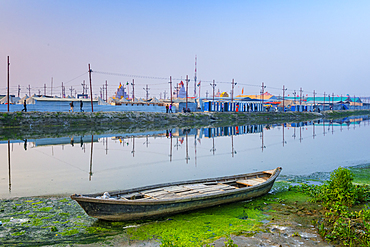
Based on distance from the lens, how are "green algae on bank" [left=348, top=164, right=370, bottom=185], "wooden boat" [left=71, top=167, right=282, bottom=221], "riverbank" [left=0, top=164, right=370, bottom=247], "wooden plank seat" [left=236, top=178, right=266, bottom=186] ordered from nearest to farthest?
"riverbank" [left=0, top=164, right=370, bottom=247] → "wooden boat" [left=71, top=167, right=282, bottom=221] → "wooden plank seat" [left=236, top=178, right=266, bottom=186] → "green algae on bank" [left=348, top=164, right=370, bottom=185]

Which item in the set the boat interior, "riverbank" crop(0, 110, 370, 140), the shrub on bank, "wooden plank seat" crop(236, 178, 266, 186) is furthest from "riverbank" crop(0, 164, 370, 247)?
"riverbank" crop(0, 110, 370, 140)

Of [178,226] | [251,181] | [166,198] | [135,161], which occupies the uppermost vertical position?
[166,198]

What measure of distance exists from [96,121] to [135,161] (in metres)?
26.9

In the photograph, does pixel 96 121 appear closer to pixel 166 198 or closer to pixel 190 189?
pixel 190 189

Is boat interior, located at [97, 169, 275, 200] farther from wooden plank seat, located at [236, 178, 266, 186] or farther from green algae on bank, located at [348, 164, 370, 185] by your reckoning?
green algae on bank, located at [348, 164, 370, 185]

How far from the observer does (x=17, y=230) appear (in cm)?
830

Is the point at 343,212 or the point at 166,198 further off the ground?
the point at 166,198

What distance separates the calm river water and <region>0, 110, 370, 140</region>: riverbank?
26.6 feet

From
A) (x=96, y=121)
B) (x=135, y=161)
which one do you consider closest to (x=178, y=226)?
(x=135, y=161)

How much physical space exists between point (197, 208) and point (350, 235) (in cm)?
419

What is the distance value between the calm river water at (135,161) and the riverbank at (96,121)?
8.11 meters

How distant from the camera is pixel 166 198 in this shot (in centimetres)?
935

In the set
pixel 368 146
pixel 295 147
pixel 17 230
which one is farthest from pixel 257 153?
pixel 17 230

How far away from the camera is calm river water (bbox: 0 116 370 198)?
551 inches
